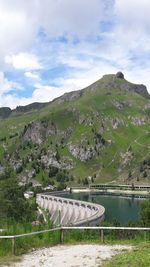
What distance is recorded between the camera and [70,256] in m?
20.9

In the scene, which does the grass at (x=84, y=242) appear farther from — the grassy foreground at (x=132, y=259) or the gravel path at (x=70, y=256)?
the gravel path at (x=70, y=256)

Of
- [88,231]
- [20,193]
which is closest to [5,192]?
[20,193]

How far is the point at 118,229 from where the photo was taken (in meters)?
25.3

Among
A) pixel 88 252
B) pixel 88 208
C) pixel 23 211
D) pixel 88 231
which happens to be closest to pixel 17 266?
pixel 88 252

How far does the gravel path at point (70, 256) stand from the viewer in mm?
19516

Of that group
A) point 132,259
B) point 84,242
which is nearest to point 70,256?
point 132,259

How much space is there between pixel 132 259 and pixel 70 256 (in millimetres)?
3369

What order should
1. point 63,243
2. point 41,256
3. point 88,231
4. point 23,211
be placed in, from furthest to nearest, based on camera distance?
point 23,211
point 88,231
point 63,243
point 41,256

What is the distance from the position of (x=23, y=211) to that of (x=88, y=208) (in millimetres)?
72051

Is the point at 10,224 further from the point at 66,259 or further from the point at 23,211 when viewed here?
the point at 23,211

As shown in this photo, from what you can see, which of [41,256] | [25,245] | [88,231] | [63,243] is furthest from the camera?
[88,231]

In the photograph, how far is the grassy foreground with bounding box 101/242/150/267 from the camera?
18423 millimetres

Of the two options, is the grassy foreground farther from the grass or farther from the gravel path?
the gravel path

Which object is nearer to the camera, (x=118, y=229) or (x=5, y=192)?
(x=118, y=229)
